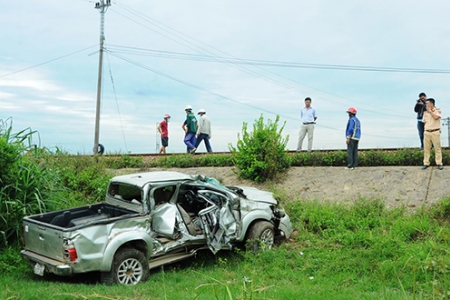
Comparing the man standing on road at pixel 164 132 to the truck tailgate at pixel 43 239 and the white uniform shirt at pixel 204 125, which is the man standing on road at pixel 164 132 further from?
the truck tailgate at pixel 43 239

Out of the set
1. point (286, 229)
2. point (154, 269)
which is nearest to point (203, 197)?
point (154, 269)

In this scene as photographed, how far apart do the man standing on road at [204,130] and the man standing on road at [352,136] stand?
636 cm

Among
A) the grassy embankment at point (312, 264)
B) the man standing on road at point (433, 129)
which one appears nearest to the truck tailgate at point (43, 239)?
the grassy embankment at point (312, 264)

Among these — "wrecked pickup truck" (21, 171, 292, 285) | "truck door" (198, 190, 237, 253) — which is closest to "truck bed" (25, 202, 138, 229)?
"wrecked pickup truck" (21, 171, 292, 285)

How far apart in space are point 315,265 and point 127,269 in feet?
12.2

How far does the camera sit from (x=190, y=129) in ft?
63.2

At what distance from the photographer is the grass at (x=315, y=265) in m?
7.04

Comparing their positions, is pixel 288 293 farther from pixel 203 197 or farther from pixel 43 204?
pixel 43 204

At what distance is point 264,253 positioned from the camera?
31.7 ft

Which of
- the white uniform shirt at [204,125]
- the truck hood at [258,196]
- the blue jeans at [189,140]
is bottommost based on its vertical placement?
the truck hood at [258,196]

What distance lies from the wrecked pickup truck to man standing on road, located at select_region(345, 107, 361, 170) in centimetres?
536

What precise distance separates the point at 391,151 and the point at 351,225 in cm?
574

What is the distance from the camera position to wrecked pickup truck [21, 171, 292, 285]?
25.4 feet

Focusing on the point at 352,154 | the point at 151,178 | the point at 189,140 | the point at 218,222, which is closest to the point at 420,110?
the point at 352,154
